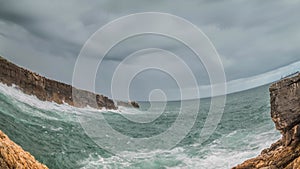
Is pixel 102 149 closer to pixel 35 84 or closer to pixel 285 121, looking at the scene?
pixel 285 121

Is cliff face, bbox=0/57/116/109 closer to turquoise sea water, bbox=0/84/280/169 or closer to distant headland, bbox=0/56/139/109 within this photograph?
distant headland, bbox=0/56/139/109

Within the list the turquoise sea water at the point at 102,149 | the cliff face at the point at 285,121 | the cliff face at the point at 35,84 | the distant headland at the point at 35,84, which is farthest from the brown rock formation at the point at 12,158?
the cliff face at the point at 35,84

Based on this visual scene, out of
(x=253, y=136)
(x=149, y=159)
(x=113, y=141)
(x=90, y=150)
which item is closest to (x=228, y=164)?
(x=149, y=159)

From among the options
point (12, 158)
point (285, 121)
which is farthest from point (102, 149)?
point (285, 121)

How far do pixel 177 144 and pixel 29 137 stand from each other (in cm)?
1242

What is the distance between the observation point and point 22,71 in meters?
45.0

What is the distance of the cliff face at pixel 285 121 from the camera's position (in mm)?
10383

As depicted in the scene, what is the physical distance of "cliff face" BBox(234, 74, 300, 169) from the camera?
10.4 metres

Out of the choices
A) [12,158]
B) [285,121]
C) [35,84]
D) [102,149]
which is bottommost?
[12,158]

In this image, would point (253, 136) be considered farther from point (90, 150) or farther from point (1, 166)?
point (1, 166)

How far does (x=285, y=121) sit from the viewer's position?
11.1m

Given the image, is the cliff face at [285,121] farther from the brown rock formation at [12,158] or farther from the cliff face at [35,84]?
the cliff face at [35,84]

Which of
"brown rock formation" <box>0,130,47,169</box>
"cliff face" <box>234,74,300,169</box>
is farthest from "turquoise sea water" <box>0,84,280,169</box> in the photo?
"brown rock formation" <box>0,130,47,169</box>

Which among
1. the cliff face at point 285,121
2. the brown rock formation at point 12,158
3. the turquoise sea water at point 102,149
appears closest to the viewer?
the brown rock formation at point 12,158
